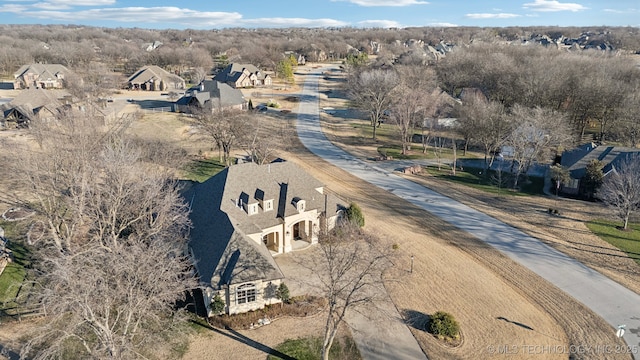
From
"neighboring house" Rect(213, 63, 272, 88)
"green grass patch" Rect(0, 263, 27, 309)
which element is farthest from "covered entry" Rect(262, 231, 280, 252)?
"neighboring house" Rect(213, 63, 272, 88)

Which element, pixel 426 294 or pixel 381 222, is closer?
pixel 426 294

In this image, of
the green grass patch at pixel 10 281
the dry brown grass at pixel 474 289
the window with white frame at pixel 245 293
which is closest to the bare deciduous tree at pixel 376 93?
the dry brown grass at pixel 474 289

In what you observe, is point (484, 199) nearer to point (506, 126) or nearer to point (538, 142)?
point (538, 142)

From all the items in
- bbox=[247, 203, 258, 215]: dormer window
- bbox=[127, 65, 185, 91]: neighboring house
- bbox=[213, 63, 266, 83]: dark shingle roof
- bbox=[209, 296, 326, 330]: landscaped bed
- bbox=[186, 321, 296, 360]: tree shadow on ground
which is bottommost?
bbox=[186, 321, 296, 360]: tree shadow on ground

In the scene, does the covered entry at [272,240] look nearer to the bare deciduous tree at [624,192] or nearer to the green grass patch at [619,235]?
the green grass patch at [619,235]

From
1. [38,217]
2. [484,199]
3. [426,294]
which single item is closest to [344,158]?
[484,199]

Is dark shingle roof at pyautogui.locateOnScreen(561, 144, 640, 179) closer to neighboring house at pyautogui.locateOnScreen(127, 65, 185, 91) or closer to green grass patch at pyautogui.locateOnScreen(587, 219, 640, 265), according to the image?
green grass patch at pyautogui.locateOnScreen(587, 219, 640, 265)
